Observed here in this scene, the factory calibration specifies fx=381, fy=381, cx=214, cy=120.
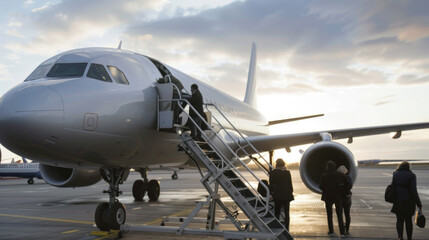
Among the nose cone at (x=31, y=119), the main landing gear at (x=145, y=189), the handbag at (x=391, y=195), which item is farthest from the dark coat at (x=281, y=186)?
the main landing gear at (x=145, y=189)

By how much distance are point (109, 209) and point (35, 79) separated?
9.82ft

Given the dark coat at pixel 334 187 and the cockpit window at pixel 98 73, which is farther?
the dark coat at pixel 334 187

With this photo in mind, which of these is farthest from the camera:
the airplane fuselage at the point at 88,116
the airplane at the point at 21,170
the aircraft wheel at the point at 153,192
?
the airplane at the point at 21,170

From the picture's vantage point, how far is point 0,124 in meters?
5.72

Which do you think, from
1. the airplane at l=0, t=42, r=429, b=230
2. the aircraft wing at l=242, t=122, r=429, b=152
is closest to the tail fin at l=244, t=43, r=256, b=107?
the aircraft wing at l=242, t=122, r=429, b=152

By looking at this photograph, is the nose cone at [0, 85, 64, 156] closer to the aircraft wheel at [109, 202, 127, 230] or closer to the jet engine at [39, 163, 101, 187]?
the aircraft wheel at [109, 202, 127, 230]

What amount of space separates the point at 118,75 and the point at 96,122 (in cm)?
132

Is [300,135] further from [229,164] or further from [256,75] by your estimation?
[256,75]

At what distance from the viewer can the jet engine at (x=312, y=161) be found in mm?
9258

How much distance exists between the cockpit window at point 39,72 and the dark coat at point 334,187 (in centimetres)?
584

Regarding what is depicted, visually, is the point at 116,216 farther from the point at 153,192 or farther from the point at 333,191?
the point at 153,192

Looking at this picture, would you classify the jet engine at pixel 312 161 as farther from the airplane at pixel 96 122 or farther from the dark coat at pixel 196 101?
the dark coat at pixel 196 101

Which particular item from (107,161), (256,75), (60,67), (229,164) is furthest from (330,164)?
(256,75)

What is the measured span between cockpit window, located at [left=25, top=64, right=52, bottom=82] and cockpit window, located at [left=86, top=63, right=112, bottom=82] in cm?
89
